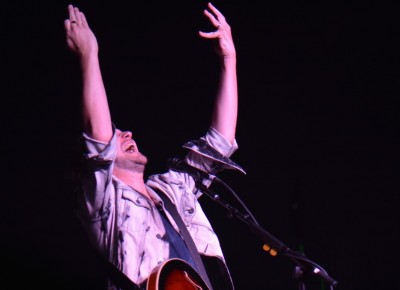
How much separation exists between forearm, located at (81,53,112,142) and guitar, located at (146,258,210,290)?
470 millimetres

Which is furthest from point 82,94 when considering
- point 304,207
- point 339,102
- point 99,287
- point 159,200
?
point 339,102

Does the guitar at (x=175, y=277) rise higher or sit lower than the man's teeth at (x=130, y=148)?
lower

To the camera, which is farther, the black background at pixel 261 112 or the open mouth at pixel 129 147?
the black background at pixel 261 112

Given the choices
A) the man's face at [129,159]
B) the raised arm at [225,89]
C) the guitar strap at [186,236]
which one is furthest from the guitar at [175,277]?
the raised arm at [225,89]

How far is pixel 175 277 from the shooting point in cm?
194

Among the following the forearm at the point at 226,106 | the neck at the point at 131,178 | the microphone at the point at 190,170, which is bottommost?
the neck at the point at 131,178

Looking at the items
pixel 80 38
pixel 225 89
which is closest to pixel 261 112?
pixel 225 89

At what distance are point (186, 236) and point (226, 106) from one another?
0.63 meters

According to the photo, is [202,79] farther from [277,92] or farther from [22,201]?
[22,201]

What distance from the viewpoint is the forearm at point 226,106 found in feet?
8.40

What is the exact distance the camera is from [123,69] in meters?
3.18

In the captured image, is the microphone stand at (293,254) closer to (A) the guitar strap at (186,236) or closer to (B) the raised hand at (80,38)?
(A) the guitar strap at (186,236)

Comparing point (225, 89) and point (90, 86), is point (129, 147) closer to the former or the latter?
point (225, 89)

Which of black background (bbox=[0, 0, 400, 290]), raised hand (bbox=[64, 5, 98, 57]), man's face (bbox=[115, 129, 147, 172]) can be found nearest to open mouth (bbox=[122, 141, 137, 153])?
man's face (bbox=[115, 129, 147, 172])
